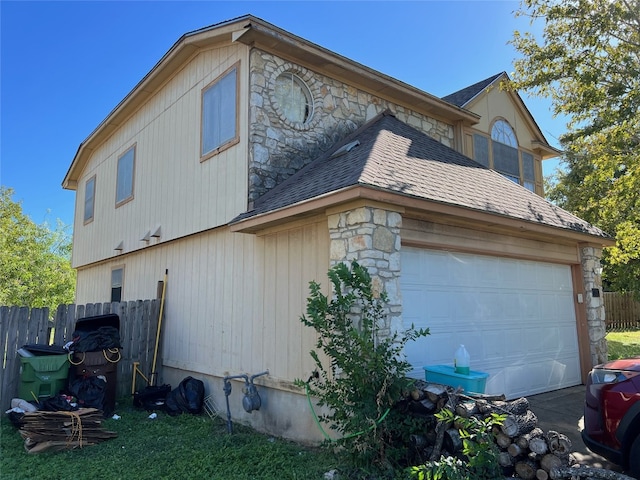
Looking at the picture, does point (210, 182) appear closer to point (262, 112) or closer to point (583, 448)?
point (262, 112)

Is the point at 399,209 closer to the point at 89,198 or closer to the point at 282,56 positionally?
the point at 282,56

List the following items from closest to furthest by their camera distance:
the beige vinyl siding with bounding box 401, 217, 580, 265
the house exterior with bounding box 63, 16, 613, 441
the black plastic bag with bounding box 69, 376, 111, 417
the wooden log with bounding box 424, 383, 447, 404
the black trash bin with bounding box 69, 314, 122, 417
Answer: the wooden log with bounding box 424, 383, 447, 404, the house exterior with bounding box 63, 16, 613, 441, the beige vinyl siding with bounding box 401, 217, 580, 265, the black plastic bag with bounding box 69, 376, 111, 417, the black trash bin with bounding box 69, 314, 122, 417

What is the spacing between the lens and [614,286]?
1733 centimetres

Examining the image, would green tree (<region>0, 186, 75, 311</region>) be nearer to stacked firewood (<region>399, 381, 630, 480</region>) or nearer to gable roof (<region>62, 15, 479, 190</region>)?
gable roof (<region>62, 15, 479, 190</region>)

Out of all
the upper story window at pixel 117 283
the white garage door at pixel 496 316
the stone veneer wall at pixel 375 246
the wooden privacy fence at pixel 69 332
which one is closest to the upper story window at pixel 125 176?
the upper story window at pixel 117 283

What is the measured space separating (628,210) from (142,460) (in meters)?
11.7

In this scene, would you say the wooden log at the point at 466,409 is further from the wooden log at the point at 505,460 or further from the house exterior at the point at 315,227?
→ the house exterior at the point at 315,227

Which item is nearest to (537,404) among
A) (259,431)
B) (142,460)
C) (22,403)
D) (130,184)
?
(259,431)

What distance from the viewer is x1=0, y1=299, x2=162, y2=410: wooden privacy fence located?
23.2ft

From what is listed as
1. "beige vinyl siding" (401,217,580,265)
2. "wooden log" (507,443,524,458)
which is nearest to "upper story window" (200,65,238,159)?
"beige vinyl siding" (401,217,580,265)

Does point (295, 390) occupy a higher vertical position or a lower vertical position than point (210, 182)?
lower

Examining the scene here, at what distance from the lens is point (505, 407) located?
4102mm

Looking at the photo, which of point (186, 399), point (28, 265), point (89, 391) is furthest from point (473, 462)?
point (28, 265)

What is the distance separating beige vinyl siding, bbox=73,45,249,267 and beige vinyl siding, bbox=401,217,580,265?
9.03 ft
